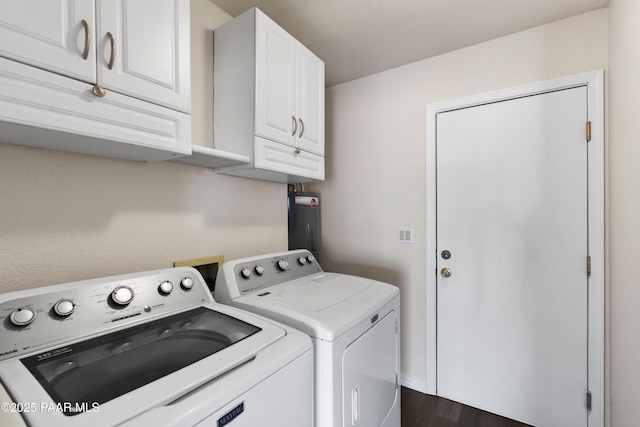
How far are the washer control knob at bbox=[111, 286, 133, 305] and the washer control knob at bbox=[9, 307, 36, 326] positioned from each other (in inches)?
7.6

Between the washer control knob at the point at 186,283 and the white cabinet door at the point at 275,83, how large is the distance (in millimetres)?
Answer: 755

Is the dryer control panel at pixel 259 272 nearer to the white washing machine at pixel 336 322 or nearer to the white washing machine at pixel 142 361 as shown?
the white washing machine at pixel 336 322

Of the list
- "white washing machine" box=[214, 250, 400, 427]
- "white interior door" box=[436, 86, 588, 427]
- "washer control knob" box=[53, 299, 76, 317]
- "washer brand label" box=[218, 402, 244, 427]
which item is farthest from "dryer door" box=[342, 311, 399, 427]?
"washer control knob" box=[53, 299, 76, 317]

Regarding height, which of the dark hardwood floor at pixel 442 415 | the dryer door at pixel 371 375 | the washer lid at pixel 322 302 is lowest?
the dark hardwood floor at pixel 442 415

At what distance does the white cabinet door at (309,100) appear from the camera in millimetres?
1657

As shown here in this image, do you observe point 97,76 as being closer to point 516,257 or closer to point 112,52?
point 112,52

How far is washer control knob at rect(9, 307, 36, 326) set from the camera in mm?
770

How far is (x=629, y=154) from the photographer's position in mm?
1305

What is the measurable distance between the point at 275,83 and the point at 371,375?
1.51 m

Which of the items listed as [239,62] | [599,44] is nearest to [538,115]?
[599,44]

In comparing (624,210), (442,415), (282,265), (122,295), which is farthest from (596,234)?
(122,295)

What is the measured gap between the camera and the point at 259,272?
56.7 inches

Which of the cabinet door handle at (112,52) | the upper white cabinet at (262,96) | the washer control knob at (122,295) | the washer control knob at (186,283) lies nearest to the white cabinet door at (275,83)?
the upper white cabinet at (262,96)

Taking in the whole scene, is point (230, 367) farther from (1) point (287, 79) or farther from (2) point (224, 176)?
(1) point (287, 79)
